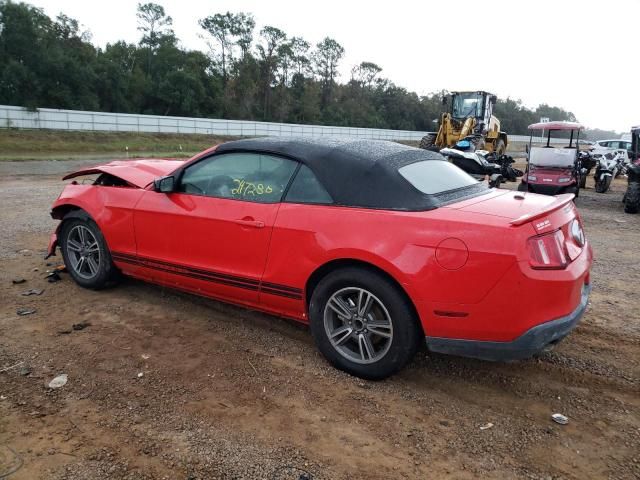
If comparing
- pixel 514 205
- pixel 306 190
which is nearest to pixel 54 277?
pixel 306 190

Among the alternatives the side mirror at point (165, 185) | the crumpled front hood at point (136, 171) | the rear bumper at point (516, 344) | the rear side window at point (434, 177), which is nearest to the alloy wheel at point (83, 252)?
the crumpled front hood at point (136, 171)

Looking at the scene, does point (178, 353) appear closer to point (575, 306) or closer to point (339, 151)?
point (339, 151)

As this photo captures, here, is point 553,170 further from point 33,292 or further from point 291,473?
point 291,473

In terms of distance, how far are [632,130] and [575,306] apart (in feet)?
38.3

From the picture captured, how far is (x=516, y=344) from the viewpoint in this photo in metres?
2.72

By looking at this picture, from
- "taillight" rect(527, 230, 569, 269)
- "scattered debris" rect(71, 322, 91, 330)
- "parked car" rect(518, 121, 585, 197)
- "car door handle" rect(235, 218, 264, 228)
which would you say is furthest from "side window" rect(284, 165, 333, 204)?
"parked car" rect(518, 121, 585, 197)

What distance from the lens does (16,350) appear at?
3.50m

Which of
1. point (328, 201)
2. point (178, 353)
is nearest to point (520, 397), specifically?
point (328, 201)

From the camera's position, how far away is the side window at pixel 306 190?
131 inches

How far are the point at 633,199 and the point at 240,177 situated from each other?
10462 mm

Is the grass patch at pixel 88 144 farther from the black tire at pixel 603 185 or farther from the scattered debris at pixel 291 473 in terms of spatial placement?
the scattered debris at pixel 291 473

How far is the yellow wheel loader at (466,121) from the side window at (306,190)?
17908 millimetres

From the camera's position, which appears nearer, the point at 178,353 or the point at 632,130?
the point at 178,353

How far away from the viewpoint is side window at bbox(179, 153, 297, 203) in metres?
3.56
